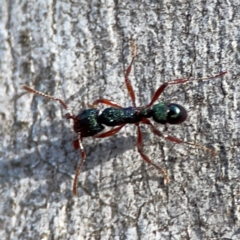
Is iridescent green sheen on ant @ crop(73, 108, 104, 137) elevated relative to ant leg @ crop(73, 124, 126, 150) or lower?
elevated

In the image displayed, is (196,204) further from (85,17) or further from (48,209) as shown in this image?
(85,17)

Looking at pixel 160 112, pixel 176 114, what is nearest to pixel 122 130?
pixel 160 112

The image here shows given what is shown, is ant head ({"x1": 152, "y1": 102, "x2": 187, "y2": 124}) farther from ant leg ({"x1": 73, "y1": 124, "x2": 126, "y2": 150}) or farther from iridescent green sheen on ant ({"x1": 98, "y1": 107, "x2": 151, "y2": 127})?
ant leg ({"x1": 73, "y1": 124, "x2": 126, "y2": 150})

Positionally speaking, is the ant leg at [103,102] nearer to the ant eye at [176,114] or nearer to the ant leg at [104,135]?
the ant leg at [104,135]

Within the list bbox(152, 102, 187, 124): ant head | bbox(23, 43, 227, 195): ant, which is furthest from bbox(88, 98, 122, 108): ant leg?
bbox(152, 102, 187, 124): ant head

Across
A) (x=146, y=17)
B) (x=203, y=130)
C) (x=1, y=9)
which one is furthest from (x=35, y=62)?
(x=203, y=130)

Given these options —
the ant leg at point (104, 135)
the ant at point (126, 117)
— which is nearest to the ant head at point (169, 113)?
the ant at point (126, 117)

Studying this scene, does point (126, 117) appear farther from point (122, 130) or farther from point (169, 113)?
point (169, 113)
